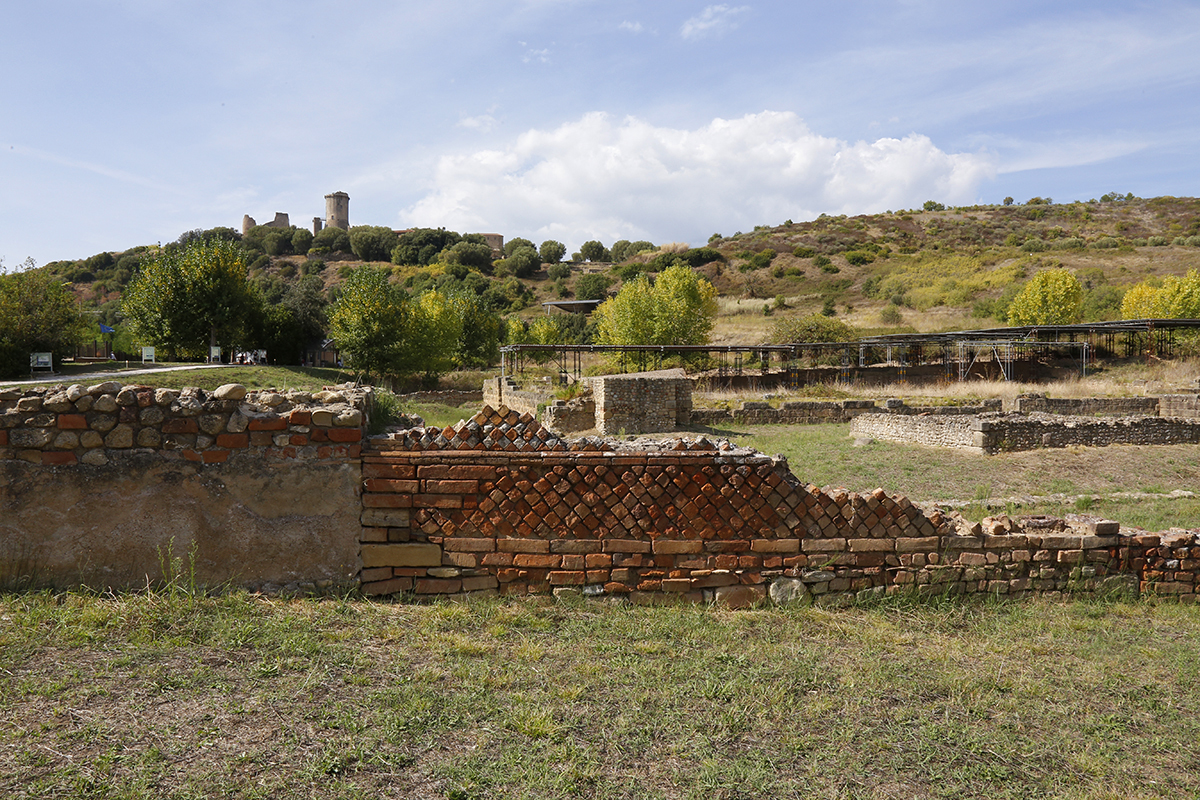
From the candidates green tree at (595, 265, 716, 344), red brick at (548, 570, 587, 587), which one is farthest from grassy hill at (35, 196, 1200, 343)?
red brick at (548, 570, 587, 587)

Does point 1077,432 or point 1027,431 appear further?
point 1077,432

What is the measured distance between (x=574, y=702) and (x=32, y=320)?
40.7 metres

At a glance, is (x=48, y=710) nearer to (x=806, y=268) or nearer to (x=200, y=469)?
(x=200, y=469)

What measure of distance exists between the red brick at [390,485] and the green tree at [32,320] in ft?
117

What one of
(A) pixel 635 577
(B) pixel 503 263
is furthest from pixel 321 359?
(A) pixel 635 577

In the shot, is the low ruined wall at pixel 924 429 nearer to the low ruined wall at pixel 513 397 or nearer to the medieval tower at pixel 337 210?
the low ruined wall at pixel 513 397

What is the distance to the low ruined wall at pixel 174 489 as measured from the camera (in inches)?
165

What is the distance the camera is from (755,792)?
8.65ft

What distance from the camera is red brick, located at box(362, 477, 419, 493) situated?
442 centimetres

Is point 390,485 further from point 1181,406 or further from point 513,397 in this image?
point 1181,406

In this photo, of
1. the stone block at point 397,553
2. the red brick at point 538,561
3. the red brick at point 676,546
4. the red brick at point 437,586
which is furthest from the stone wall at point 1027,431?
the stone block at point 397,553

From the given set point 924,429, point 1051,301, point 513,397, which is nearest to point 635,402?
point 513,397

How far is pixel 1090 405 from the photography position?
77.6ft

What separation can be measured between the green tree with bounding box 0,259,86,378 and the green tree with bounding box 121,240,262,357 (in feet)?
10.4
